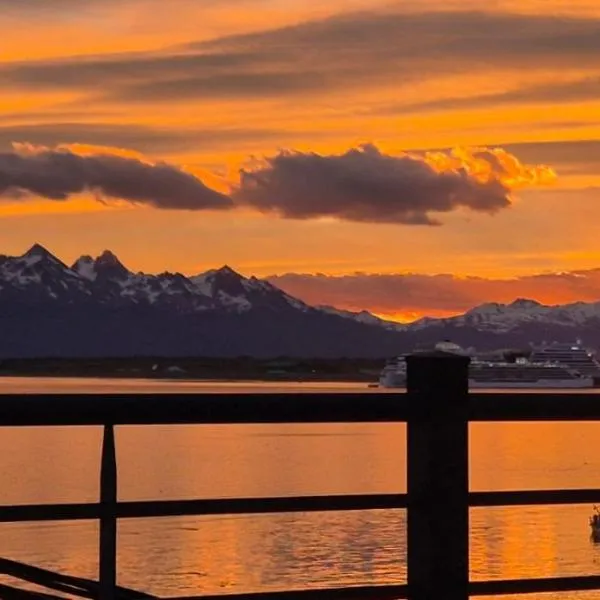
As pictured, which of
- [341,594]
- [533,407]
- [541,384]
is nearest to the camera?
[341,594]

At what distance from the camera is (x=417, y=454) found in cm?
546

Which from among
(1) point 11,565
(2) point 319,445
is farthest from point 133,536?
(2) point 319,445

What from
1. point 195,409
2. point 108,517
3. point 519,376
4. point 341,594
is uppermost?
point 519,376

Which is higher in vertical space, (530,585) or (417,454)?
(417,454)

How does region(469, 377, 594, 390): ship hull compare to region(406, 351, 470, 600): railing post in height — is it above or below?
above

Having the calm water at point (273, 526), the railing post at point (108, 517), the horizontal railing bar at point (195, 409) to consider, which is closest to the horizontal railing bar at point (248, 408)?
the horizontal railing bar at point (195, 409)

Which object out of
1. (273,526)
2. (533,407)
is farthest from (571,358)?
(533,407)

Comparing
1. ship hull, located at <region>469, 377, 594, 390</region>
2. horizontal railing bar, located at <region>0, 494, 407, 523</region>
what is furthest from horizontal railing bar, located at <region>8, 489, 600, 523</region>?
ship hull, located at <region>469, 377, 594, 390</region>

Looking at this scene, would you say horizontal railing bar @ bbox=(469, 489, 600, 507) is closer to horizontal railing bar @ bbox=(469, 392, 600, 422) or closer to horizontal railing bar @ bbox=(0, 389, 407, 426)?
horizontal railing bar @ bbox=(469, 392, 600, 422)

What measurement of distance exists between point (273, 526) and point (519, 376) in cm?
12159

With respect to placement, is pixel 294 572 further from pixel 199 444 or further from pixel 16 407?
pixel 199 444

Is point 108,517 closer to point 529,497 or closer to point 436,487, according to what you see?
point 436,487

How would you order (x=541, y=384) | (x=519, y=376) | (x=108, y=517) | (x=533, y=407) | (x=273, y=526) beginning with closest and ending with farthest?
(x=108, y=517) < (x=533, y=407) < (x=273, y=526) < (x=519, y=376) < (x=541, y=384)

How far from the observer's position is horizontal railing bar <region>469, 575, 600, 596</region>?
5422 mm
